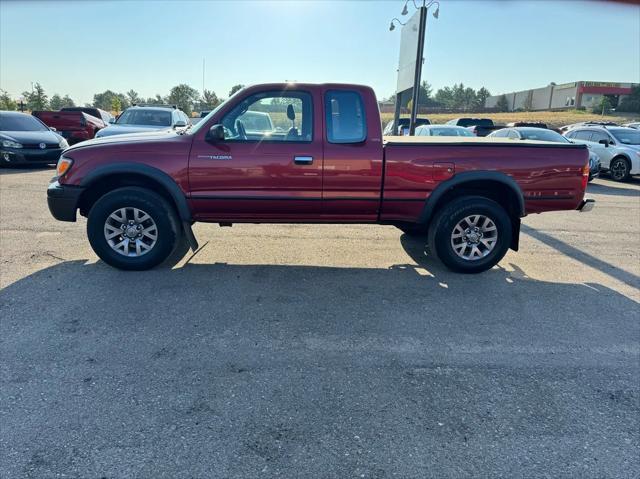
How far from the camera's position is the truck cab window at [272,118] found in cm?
473

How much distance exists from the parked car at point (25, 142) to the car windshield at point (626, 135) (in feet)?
54.9

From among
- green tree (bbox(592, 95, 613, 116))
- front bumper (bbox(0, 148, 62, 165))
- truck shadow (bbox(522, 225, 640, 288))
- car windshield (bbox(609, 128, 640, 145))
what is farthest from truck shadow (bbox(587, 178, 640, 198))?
green tree (bbox(592, 95, 613, 116))

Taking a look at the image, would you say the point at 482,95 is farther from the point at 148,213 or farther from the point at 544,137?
the point at 148,213

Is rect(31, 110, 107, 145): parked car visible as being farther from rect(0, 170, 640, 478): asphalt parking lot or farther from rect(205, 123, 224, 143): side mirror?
rect(205, 123, 224, 143): side mirror

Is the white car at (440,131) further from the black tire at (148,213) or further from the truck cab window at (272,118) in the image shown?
the black tire at (148,213)

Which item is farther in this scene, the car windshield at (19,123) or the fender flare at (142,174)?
the car windshield at (19,123)

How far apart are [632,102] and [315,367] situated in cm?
7900

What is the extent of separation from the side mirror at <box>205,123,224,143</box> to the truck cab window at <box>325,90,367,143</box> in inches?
43.2

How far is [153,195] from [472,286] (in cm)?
350

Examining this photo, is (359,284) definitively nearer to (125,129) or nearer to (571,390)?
(571,390)

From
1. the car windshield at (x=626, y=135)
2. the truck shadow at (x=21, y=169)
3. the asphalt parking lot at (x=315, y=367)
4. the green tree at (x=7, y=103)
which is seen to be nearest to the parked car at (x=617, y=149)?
the car windshield at (x=626, y=135)

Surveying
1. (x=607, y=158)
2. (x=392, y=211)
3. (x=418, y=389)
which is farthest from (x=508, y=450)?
(x=607, y=158)

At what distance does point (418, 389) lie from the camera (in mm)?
2908

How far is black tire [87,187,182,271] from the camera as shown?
473 cm
